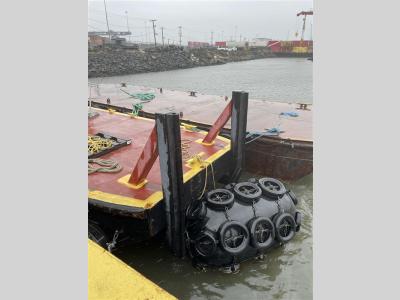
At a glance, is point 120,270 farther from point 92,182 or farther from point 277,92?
point 277,92

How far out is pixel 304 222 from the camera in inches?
261

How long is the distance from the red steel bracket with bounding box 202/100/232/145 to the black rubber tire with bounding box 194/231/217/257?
8.88ft

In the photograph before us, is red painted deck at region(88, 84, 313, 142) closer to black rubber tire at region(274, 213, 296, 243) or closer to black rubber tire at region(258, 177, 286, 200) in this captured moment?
black rubber tire at region(258, 177, 286, 200)

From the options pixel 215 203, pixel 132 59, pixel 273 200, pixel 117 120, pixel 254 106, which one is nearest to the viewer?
pixel 215 203

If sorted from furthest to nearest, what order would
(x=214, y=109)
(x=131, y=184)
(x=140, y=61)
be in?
(x=140, y=61), (x=214, y=109), (x=131, y=184)

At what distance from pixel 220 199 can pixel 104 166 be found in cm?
236

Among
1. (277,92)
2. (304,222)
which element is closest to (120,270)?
(304,222)

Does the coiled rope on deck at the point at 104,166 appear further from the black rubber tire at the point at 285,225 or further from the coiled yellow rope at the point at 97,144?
the black rubber tire at the point at 285,225

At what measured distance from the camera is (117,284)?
7.88 ft


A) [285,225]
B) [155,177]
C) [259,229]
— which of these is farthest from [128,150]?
[285,225]

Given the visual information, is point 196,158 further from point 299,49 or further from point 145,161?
point 299,49

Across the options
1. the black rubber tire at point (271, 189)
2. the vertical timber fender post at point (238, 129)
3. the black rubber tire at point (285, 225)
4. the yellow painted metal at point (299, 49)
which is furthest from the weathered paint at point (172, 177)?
the yellow painted metal at point (299, 49)

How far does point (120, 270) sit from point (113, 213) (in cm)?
235

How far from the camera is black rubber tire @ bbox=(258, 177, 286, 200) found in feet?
18.0
